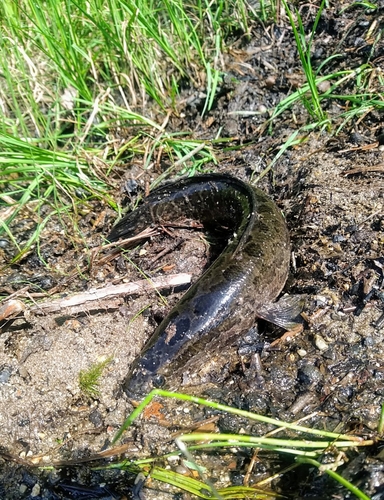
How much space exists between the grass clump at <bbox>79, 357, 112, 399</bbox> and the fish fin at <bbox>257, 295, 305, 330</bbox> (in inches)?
41.5

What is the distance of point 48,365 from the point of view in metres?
3.34

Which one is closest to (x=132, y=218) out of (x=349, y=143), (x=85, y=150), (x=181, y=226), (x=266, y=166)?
(x=181, y=226)

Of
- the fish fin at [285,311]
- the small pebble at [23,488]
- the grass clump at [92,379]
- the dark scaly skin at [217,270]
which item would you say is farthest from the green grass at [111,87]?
the small pebble at [23,488]

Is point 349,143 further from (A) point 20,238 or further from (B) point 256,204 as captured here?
(A) point 20,238

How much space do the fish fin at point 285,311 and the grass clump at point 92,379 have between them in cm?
105

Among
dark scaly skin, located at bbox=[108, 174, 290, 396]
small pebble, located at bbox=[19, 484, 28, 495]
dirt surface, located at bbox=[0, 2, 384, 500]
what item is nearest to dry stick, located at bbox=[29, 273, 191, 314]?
dirt surface, located at bbox=[0, 2, 384, 500]

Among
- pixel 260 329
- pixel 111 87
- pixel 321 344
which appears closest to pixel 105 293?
pixel 260 329

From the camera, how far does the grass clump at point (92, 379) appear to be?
3.20m

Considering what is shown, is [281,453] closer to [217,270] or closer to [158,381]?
[158,381]

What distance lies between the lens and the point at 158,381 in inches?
127

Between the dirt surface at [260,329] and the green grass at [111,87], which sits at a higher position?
the green grass at [111,87]

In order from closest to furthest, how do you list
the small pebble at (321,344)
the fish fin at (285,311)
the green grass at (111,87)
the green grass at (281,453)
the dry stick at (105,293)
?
the green grass at (281,453) → the small pebble at (321,344) → the fish fin at (285,311) → the dry stick at (105,293) → the green grass at (111,87)

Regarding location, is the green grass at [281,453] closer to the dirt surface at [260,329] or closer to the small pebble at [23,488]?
the dirt surface at [260,329]

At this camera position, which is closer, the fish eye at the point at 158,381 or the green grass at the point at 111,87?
the fish eye at the point at 158,381
